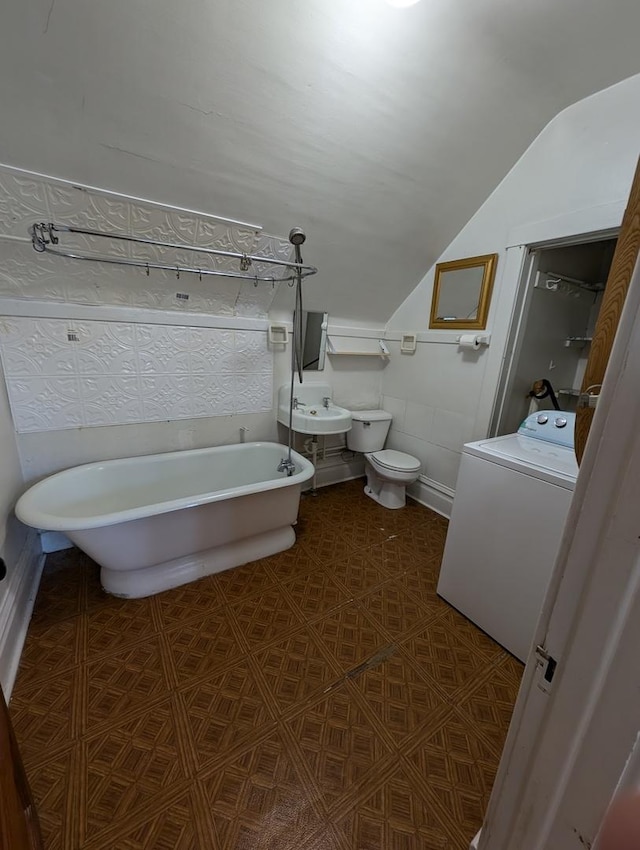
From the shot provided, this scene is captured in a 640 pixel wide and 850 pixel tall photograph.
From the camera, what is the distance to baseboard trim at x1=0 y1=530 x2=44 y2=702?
1.29 m

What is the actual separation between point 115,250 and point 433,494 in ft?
8.64

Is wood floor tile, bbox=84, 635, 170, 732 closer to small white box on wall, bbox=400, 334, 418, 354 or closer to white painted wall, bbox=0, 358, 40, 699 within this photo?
white painted wall, bbox=0, 358, 40, 699

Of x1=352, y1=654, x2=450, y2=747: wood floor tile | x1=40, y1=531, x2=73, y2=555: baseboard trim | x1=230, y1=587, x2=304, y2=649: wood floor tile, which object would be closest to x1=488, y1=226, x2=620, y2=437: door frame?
x1=352, y1=654, x2=450, y2=747: wood floor tile

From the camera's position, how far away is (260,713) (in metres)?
1.24

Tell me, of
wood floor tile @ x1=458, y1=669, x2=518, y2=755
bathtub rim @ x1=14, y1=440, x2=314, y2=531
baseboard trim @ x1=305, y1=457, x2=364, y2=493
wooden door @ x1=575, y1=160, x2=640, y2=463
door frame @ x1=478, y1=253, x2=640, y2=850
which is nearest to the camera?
door frame @ x1=478, y1=253, x2=640, y2=850

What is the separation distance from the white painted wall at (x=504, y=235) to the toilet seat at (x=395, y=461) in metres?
0.20

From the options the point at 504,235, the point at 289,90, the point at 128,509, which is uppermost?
the point at 289,90

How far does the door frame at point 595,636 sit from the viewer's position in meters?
0.41

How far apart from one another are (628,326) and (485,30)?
1654mm

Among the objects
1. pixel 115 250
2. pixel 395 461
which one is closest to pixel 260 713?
pixel 395 461

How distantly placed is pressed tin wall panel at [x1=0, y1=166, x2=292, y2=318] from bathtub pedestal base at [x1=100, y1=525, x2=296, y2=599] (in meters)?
1.48

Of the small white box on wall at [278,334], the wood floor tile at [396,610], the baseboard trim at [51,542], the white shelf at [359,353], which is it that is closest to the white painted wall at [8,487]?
the baseboard trim at [51,542]

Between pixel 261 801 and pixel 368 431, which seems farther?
pixel 368 431

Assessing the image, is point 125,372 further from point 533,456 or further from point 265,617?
point 533,456
